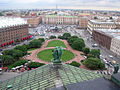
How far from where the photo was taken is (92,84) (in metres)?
14.3

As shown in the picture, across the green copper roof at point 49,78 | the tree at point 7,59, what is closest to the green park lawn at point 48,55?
the tree at point 7,59

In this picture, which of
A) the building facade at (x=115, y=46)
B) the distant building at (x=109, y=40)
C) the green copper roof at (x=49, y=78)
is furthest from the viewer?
the distant building at (x=109, y=40)

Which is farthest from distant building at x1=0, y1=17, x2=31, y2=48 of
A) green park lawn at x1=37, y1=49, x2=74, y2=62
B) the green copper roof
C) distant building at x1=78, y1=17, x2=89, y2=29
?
distant building at x1=78, y1=17, x2=89, y2=29

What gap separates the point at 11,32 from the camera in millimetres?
110750

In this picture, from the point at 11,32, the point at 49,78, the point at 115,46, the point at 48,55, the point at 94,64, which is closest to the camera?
the point at 49,78

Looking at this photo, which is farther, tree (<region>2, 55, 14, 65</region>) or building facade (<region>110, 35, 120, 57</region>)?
building facade (<region>110, 35, 120, 57</region>)

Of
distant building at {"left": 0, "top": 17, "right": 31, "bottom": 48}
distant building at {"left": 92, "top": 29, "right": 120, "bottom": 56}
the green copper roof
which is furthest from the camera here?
distant building at {"left": 0, "top": 17, "right": 31, "bottom": 48}

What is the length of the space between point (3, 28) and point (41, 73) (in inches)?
3909

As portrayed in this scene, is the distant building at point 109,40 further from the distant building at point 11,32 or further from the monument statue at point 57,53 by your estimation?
the monument statue at point 57,53

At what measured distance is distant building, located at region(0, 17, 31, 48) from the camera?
103 m

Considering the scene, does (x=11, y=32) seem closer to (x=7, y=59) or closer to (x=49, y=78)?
Answer: (x=7, y=59)

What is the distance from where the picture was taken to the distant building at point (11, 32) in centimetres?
10281

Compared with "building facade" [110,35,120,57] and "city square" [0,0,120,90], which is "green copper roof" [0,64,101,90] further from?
"building facade" [110,35,120,57]

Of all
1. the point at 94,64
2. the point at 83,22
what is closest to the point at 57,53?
the point at 94,64
